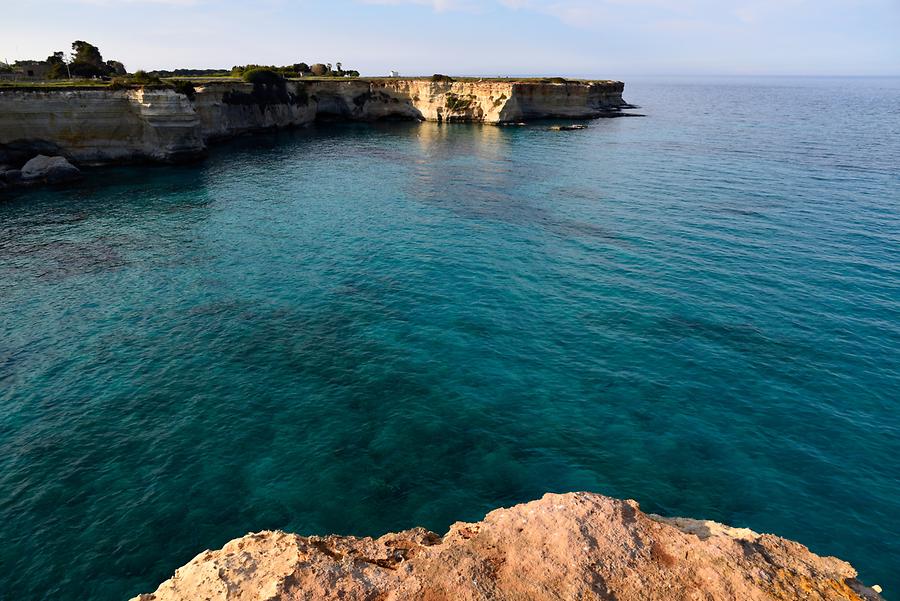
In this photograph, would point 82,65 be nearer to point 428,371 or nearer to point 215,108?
point 215,108

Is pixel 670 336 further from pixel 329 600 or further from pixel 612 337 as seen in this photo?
pixel 329 600

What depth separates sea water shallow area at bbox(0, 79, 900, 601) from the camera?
20250 mm

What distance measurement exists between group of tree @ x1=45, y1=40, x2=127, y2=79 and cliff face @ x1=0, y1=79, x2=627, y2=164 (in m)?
30.2

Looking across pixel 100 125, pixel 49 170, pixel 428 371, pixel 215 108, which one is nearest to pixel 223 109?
pixel 215 108

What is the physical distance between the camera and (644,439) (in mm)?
24016

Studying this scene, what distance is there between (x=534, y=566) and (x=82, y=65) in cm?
13927

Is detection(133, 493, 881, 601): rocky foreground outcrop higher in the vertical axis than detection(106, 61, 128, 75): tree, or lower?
lower

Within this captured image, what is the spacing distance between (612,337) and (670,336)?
391 cm

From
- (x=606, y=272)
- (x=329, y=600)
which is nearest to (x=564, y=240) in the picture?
(x=606, y=272)

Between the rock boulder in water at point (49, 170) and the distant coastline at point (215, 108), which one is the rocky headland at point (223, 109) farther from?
the rock boulder in water at point (49, 170)

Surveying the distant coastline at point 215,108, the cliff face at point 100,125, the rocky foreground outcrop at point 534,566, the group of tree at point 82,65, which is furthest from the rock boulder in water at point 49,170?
the rocky foreground outcrop at point 534,566

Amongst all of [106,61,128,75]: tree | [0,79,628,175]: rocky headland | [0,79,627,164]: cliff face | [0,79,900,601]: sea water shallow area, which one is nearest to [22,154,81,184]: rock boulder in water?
[0,79,628,175]: rocky headland

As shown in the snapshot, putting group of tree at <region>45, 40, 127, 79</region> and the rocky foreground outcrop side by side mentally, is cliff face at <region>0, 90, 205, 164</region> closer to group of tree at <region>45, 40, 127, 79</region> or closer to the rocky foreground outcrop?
group of tree at <region>45, 40, 127, 79</region>

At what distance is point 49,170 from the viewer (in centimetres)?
7006
